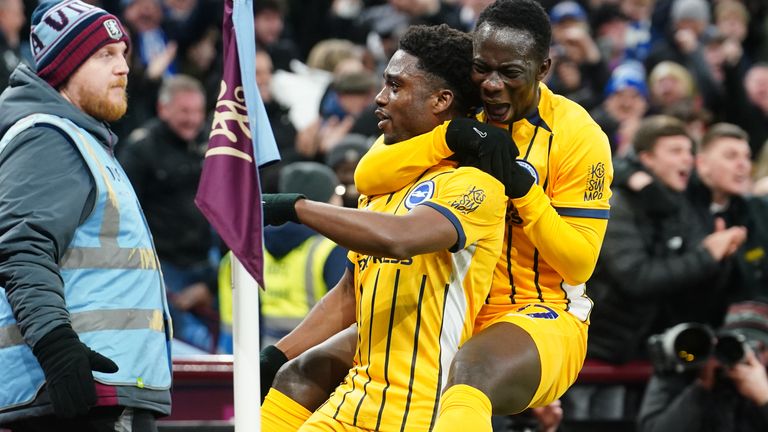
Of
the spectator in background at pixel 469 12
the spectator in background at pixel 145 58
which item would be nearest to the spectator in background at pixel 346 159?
the spectator in background at pixel 145 58

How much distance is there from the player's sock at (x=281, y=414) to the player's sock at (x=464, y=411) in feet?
2.44

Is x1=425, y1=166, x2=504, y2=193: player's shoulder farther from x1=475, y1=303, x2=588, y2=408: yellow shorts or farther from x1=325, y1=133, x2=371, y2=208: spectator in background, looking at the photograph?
x1=325, y1=133, x2=371, y2=208: spectator in background

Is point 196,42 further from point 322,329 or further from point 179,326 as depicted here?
point 322,329

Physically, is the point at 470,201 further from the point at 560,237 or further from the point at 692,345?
the point at 692,345

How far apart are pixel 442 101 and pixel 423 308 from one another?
0.75 m

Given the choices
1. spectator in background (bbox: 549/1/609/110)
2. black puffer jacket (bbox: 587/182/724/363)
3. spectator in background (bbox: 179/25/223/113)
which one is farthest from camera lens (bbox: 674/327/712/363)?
spectator in background (bbox: 179/25/223/113)

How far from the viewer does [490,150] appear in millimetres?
4043

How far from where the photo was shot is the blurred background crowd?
7199 mm

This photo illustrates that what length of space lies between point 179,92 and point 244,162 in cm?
567

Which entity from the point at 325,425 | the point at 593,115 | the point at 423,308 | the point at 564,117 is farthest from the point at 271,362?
the point at 593,115

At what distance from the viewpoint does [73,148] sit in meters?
4.06

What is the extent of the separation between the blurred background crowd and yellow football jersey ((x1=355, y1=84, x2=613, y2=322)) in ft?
7.31

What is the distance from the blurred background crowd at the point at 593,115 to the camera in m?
7.20

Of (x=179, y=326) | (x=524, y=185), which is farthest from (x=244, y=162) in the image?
(x=179, y=326)
